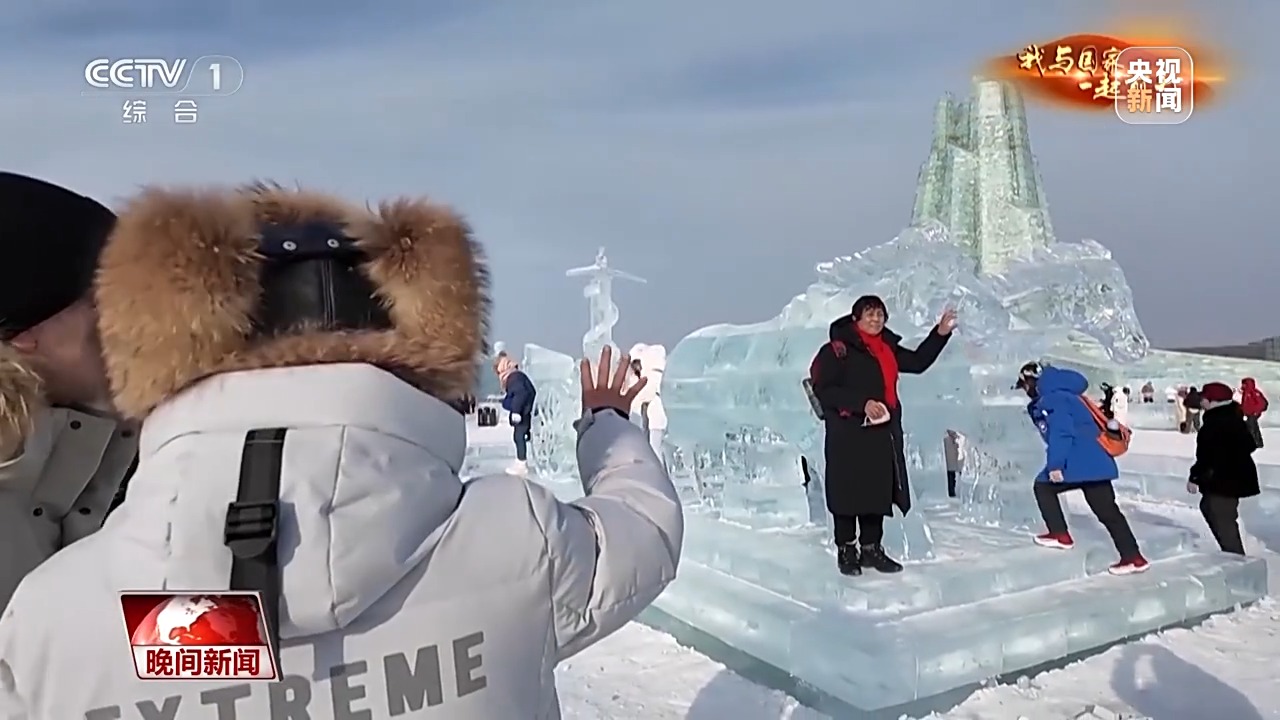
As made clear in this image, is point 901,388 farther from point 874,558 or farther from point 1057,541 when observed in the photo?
point 1057,541

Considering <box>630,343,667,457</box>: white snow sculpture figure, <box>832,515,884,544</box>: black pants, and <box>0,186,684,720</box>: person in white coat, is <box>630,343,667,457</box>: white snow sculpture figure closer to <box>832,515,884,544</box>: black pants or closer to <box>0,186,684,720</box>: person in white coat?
<box>832,515,884,544</box>: black pants

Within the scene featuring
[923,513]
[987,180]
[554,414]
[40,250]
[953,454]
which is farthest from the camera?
[987,180]

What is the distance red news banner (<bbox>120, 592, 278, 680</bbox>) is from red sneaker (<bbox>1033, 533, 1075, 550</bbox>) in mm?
3271

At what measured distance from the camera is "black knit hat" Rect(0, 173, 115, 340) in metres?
0.83

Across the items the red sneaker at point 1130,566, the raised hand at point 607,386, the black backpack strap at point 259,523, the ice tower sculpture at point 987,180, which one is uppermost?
the ice tower sculpture at point 987,180

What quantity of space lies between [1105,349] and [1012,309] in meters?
1.10

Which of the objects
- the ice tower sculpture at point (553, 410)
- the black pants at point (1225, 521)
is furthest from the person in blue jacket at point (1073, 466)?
the ice tower sculpture at point (553, 410)

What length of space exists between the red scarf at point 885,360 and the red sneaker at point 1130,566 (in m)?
1.03

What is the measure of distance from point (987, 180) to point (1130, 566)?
4975 millimetres

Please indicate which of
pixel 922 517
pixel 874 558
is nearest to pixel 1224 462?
pixel 922 517

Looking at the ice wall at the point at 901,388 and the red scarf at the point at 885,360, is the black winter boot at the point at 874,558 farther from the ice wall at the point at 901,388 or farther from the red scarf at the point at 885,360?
the red scarf at the point at 885,360

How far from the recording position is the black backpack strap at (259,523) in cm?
61

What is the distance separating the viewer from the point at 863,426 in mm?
3086

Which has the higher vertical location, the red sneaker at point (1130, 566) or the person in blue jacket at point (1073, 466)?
the person in blue jacket at point (1073, 466)
